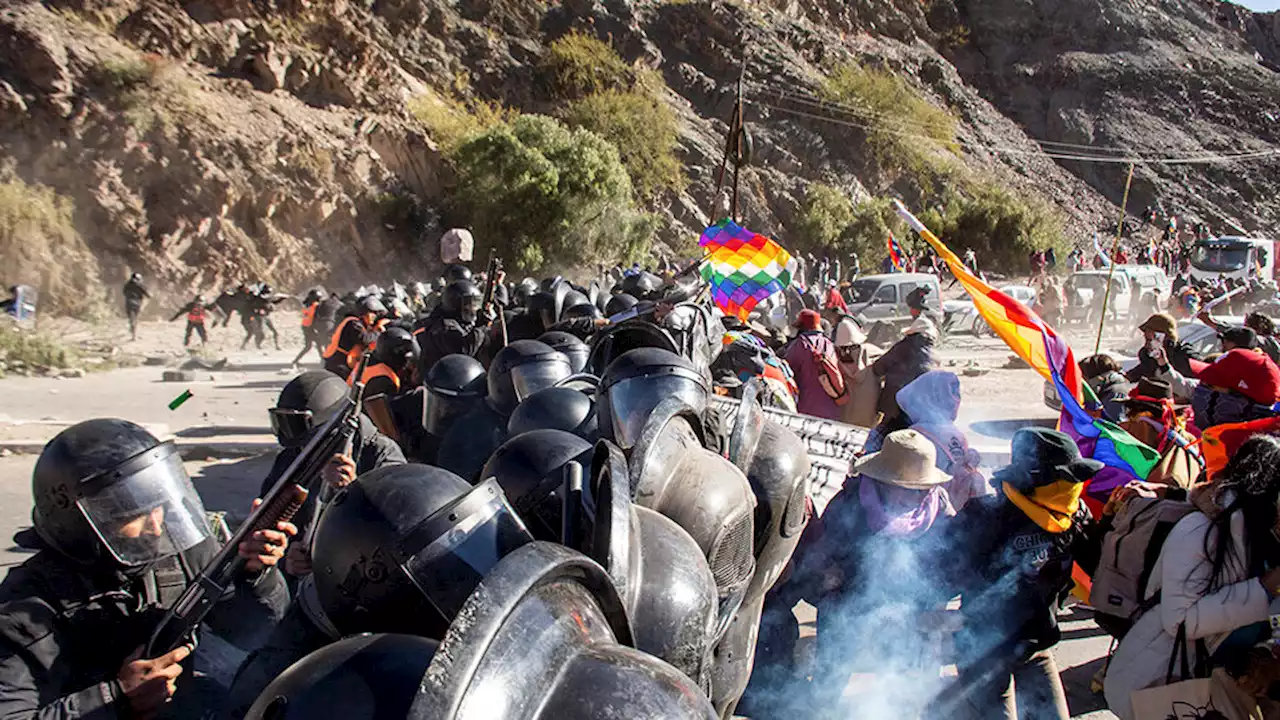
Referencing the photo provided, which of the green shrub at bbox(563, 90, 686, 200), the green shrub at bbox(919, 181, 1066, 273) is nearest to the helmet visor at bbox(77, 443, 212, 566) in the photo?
the green shrub at bbox(563, 90, 686, 200)

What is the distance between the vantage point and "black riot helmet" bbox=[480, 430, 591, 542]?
2516 millimetres

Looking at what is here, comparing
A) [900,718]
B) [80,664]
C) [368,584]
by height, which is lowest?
[900,718]

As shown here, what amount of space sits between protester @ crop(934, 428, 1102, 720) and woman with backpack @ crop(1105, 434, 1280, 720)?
0.46m

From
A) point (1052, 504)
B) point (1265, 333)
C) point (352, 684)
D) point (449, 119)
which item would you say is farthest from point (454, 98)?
point (352, 684)

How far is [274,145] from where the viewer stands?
88.3ft

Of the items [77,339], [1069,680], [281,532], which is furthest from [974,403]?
[77,339]

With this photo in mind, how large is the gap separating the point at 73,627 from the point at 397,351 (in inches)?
197

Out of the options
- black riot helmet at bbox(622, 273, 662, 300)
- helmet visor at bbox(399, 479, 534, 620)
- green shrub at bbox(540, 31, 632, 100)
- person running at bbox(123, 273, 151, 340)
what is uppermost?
helmet visor at bbox(399, 479, 534, 620)

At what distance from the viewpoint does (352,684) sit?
4.85 ft

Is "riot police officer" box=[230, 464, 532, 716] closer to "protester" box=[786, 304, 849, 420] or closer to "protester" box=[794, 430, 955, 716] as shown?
"protester" box=[794, 430, 955, 716]

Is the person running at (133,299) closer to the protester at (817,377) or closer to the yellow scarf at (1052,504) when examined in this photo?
the protester at (817,377)

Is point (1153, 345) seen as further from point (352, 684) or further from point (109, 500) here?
point (109, 500)

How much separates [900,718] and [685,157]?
41978 millimetres

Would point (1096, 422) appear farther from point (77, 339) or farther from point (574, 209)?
point (574, 209)
